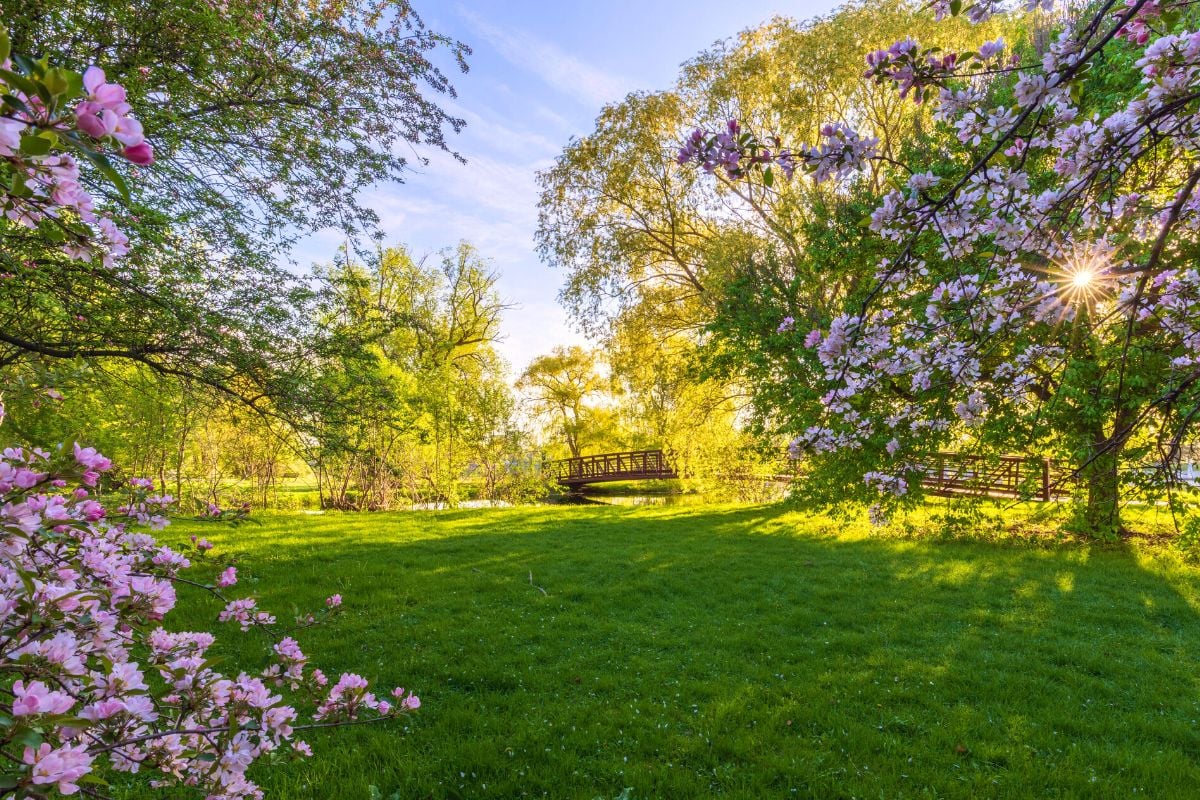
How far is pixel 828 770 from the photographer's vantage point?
3.53 meters

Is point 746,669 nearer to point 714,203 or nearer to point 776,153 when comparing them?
point 776,153

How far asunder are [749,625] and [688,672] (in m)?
1.70

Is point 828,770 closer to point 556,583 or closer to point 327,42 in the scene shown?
point 556,583

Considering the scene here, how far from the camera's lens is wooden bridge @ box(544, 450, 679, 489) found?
92.1 ft

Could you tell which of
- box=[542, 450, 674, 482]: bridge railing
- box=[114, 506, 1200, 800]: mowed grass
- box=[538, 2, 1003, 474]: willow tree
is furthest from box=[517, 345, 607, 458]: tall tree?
box=[114, 506, 1200, 800]: mowed grass

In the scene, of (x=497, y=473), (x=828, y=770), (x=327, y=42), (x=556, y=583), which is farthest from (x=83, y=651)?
(x=497, y=473)

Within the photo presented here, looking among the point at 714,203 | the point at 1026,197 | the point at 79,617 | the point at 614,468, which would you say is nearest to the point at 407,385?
the point at 714,203

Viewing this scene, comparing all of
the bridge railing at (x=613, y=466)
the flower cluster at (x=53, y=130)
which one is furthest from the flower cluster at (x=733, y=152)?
the bridge railing at (x=613, y=466)

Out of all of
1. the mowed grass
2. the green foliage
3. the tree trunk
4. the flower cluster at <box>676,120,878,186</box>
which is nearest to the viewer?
the flower cluster at <box>676,120,878,186</box>

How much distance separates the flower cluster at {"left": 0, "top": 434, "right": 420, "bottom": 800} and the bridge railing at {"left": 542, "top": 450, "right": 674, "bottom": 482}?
84.5 ft

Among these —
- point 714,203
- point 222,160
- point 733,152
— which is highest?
point 714,203

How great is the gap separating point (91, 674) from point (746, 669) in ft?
16.7

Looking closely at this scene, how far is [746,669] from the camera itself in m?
5.14

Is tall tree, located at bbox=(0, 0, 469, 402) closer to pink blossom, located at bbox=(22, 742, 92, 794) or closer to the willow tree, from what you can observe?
pink blossom, located at bbox=(22, 742, 92, 794)
